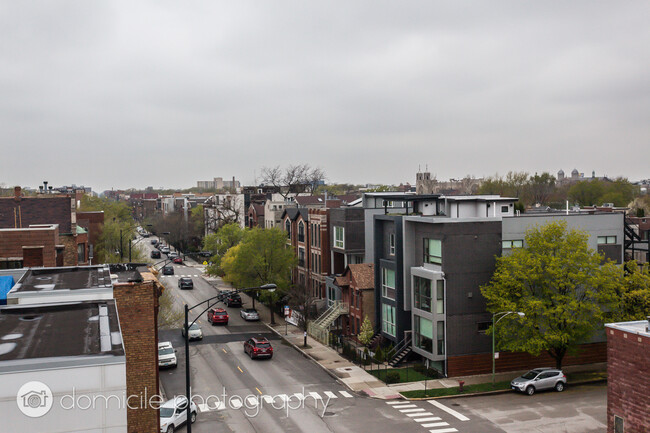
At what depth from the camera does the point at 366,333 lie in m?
44.2

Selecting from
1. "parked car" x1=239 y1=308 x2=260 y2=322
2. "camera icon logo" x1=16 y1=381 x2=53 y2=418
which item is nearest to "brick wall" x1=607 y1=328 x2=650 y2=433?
"camera icon logo" x1=16 y1=381 x2=53 y2=418

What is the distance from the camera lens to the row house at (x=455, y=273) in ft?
126

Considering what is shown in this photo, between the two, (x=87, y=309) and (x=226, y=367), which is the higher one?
(x=87, y=309)

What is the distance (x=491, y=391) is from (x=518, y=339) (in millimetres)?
3574

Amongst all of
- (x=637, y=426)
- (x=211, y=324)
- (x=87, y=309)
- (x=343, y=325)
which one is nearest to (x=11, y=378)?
(x=87, y=309)

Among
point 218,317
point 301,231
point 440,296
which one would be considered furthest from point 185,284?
point 440,296

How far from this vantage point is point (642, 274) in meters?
36.8

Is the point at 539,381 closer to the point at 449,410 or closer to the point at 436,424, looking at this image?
the point at 449,410

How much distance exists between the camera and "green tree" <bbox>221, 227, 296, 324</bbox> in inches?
2303

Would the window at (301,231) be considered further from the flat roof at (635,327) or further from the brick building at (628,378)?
the brick building at (628,378)

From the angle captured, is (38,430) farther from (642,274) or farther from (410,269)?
(642,274)

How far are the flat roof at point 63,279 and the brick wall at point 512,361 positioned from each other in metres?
23.5

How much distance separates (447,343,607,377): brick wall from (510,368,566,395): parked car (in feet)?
11.1

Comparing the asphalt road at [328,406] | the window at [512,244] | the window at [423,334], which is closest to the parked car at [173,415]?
the asphalt road at [328,406]
